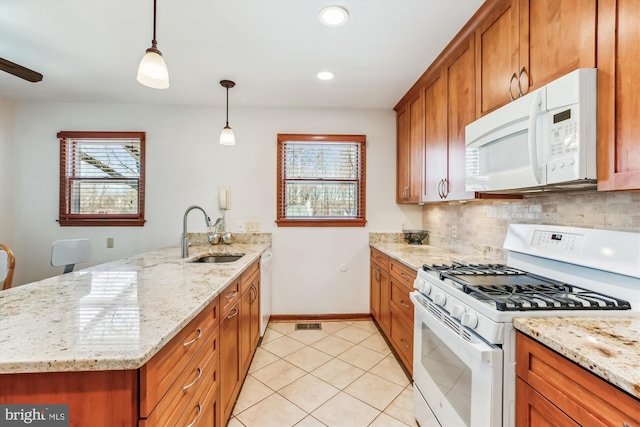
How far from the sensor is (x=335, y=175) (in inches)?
127

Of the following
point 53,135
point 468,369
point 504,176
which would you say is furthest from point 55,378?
point 53,135

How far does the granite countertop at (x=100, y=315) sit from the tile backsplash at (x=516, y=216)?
181cm

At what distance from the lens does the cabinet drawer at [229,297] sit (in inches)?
56.9

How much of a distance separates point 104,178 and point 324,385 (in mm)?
3140

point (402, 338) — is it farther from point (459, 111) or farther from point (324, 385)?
point (459, 111)

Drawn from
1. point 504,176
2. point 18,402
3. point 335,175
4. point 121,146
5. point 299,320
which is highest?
point 121,146

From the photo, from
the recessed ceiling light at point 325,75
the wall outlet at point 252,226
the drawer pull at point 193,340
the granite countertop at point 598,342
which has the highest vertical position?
the recessed ceiling light at point 325,75

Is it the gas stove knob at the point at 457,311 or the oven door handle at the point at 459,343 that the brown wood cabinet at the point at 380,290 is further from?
the gas stove knob at the point at 457,311

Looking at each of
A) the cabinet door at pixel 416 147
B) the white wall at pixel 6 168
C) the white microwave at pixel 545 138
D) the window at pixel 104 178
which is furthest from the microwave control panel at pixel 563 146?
the white wall at pixel 6 168

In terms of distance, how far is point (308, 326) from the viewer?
9.95 ft

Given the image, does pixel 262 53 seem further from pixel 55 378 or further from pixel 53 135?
pixel 53 135

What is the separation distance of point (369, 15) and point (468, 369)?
6.33 feet

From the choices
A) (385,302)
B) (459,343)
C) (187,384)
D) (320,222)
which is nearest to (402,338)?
(385,302)

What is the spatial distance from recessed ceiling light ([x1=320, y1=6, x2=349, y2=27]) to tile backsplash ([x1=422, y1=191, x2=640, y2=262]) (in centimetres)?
159
